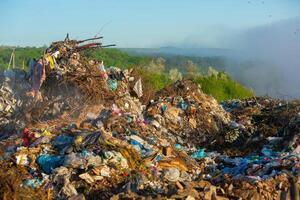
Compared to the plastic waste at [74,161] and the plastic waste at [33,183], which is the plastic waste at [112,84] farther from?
the plastic waste at [33,183]

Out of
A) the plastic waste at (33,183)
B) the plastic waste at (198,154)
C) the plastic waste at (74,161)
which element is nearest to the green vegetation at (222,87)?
the plastic waste at (198,154)

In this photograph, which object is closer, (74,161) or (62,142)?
(74,161)

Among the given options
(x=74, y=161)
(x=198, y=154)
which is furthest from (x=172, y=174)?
(x=198, y=154)

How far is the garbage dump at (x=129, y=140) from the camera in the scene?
6719mm

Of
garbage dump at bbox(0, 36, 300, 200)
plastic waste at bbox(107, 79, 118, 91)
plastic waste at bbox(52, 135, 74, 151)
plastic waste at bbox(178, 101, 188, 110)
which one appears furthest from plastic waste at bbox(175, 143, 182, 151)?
plastic waste at bbox(52, 135, 74, 151)

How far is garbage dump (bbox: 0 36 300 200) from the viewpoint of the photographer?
22.0 feet

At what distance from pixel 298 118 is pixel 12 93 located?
5591mm

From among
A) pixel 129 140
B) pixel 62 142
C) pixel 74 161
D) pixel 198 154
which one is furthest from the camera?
pixel 198 154

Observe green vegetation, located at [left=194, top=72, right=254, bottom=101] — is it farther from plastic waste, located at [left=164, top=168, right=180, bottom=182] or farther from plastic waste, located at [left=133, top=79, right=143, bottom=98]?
plastic waste, located at [left=164, top=168, right=180, bottom=182]

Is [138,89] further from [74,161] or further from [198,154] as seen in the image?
[74,161]

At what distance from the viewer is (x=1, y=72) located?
11016 mm

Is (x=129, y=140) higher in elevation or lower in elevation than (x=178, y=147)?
higher

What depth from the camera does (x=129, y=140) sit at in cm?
828

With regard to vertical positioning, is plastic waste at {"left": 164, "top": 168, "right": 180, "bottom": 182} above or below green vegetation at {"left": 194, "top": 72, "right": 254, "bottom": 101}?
above
